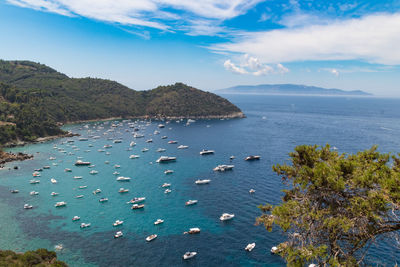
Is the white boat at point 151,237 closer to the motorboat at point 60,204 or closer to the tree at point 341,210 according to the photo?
the motorboat at point 60,204

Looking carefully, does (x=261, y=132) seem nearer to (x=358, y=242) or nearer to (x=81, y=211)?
(x=81, y=211)

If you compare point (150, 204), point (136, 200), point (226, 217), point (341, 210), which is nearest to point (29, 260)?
point (136, 200)

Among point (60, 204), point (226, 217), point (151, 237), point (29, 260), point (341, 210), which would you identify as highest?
point (341, 210)

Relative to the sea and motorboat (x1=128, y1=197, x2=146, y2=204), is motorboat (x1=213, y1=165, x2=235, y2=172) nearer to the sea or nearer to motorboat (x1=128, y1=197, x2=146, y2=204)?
the sea

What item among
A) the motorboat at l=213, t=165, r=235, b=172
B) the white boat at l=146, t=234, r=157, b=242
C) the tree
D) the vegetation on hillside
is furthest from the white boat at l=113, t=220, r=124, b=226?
the motorboat at l=213, t=165, r=235, b=172

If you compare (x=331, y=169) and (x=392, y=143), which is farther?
(x=392, y=143)

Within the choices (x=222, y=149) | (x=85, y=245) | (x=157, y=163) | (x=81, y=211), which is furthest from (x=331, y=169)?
(x=222, y=149)

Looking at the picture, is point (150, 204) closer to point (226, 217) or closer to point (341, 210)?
point (226, 217)
